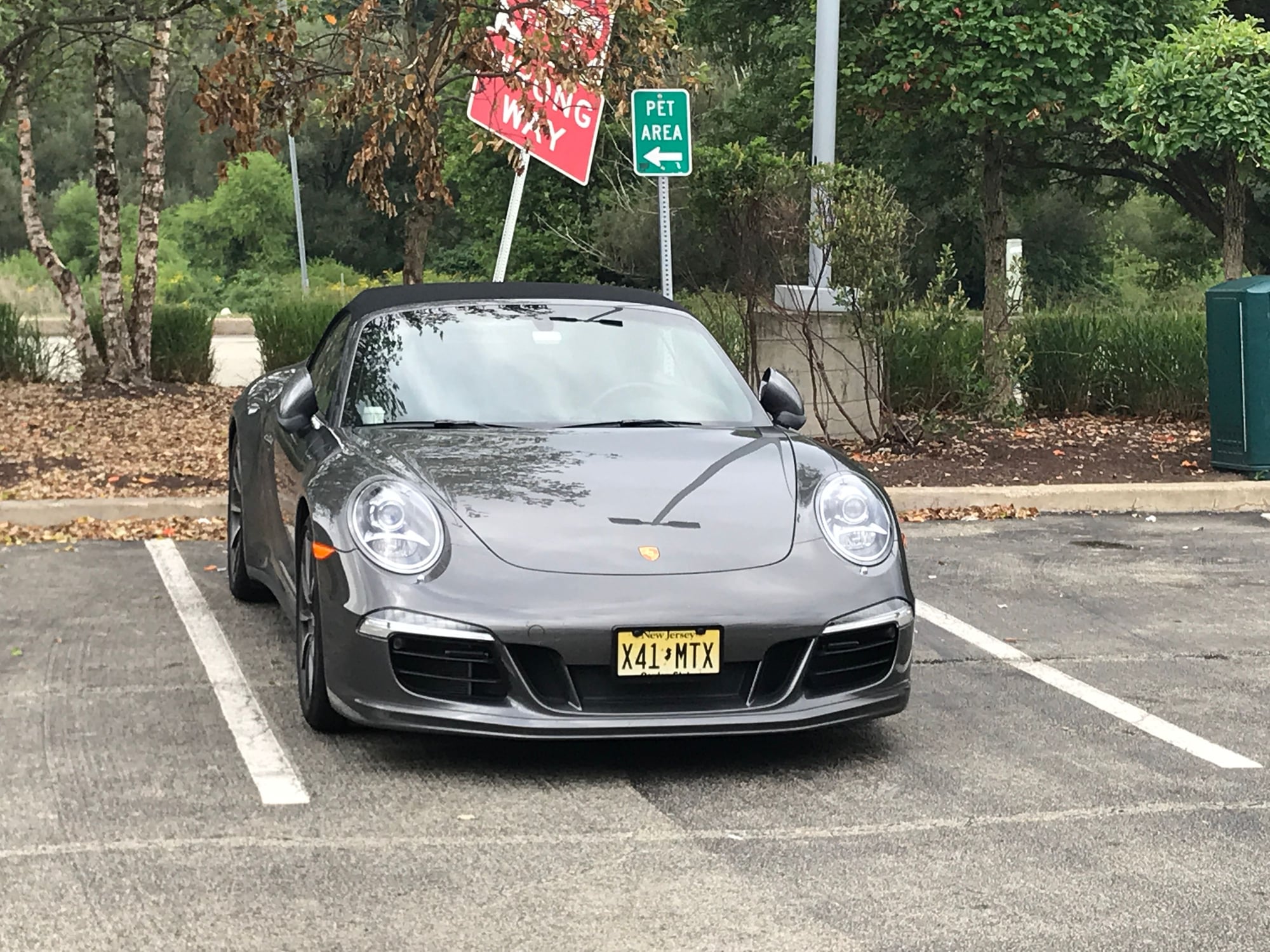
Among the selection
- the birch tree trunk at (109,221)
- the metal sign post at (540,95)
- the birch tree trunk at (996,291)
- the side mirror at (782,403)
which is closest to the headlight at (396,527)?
the side mirror at (782,403)

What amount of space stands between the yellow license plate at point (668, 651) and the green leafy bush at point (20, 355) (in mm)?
14410

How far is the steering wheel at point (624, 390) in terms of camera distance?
6.34 meters

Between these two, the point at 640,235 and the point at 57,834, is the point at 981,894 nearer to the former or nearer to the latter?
the point at 57,834

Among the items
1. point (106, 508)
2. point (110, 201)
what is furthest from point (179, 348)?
point (106, 508)

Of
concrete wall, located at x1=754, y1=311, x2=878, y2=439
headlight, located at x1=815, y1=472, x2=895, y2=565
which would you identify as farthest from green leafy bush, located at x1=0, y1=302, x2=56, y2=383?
headlight, located at x1=815, y1=472, x2=895, y2=565

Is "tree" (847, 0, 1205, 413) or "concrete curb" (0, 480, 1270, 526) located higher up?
"tree" (847, 0, 1205, 413)

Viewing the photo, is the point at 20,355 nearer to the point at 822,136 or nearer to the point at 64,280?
the point at 64,280

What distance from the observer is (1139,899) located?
421 centimetres

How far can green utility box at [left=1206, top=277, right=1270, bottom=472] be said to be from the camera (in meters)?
11.7

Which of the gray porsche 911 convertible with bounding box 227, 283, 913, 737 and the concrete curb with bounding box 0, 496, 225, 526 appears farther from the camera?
the concrete curb with bounding box 0, 496, 225, 526

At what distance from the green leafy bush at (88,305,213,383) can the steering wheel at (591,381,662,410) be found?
12919 millimetres

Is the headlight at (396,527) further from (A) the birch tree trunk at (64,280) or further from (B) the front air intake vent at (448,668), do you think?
(A) the birch tree trunk at (64,280)

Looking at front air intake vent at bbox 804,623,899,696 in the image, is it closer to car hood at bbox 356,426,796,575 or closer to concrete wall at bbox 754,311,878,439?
car hood at bbox 356,426,796,575

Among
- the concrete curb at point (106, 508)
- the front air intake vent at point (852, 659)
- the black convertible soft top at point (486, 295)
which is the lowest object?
the front air intake vent at point (852, 659)
